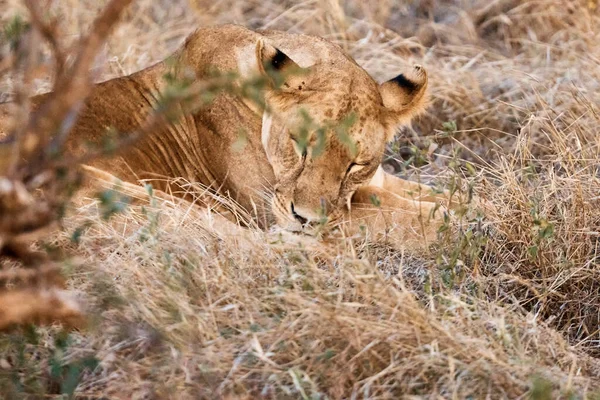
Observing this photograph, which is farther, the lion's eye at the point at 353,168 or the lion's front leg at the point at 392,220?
the lion's eye at the point at 353,168

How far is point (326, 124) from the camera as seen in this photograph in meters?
3.73

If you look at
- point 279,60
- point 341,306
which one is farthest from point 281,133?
point 341,306

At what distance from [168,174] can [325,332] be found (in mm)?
1947

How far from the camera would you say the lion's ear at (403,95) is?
4.21 metres

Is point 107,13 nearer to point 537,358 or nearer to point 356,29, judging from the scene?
point 537,358

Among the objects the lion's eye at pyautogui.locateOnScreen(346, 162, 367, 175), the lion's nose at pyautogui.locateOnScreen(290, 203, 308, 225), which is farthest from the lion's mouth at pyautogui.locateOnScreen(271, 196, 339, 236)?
the lion's eye at pyautogui.locateOnScreen(346, 162, 367, 175)

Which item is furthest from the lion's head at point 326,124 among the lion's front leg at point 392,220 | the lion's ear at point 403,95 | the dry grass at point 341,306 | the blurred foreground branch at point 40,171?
the blurred foreground branch at point 40,171

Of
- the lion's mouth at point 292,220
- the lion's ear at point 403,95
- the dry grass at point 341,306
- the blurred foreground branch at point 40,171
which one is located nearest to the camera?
the blurred foreground branch at point 40,171

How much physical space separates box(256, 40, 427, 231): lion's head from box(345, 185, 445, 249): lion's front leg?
0.35 feet

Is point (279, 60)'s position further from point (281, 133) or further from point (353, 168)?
point (353, 168)

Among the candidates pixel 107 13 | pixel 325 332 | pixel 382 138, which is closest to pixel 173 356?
pixel 325 332

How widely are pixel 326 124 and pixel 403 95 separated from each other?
2.05 feet

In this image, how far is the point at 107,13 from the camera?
2162 millimetres

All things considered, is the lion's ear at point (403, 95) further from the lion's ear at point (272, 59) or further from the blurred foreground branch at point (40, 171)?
the blurred foreground branch at point (40, 171)
